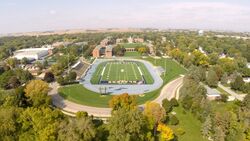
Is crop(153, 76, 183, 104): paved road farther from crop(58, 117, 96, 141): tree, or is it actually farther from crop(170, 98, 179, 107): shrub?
crop(58, 117, 96, 141): tree

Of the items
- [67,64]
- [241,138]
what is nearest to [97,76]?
[67,64]

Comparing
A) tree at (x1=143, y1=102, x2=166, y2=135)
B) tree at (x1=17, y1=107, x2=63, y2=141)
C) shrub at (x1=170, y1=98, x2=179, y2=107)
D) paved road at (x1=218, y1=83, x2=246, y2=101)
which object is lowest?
paved road at (x1=218, y1=83, x2=246, y2=101)

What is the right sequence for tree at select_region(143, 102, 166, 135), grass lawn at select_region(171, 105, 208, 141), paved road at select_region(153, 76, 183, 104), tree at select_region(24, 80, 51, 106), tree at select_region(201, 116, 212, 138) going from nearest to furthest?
tree at select_region(201, 116, 212, 138) → grass lawn at select_region(171, 105, 208, 141) → tree at select_region(143, 102, 166, 135) → tree at select_region(24, 80, 51, 106) → paved road at select_region(153, 76, 183, 104)

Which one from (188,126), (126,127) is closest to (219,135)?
(188,126)

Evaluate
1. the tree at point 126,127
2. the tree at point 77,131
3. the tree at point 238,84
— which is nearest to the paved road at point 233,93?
the tree at point 238,84

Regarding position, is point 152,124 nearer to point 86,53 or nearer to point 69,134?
point 69,134

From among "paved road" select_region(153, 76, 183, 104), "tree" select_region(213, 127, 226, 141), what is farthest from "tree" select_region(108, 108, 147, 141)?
"paved road" select_region(153, 76, 183, 104)
